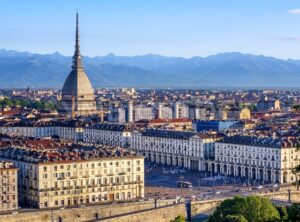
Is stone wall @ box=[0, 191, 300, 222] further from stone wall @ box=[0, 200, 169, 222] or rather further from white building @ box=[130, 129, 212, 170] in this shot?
white building @ box=[130, 129, 212, 170]

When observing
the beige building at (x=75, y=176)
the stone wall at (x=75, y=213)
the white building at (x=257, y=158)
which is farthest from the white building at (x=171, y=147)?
the stone wall at (x=75, y=213)

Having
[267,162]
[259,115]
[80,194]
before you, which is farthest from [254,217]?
[259,115]

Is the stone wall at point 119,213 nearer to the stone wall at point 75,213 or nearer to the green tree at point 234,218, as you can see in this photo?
the stone wall at point 75,213

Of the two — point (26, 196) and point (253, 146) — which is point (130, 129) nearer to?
point (253, 146)

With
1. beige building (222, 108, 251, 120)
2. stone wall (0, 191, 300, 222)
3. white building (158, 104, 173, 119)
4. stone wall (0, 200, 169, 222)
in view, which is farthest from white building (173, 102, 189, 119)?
stone wall (0, 200, 169, 222)

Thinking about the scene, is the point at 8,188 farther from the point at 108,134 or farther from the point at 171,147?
the point at 108,134

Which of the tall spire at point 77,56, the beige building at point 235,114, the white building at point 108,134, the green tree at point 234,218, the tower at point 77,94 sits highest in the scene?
the tall spire at point 77,56
